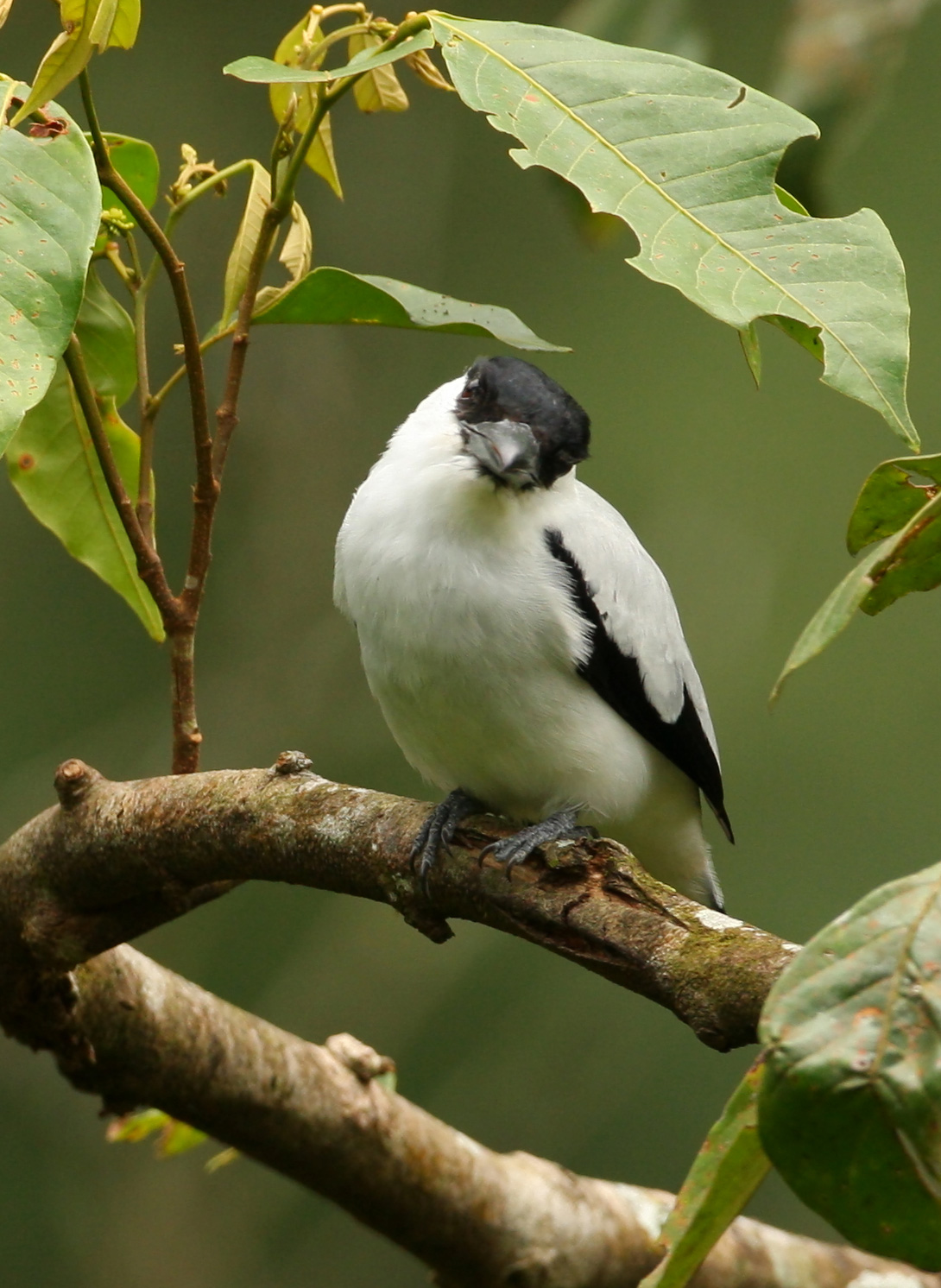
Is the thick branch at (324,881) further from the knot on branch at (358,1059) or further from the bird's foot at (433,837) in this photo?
the knot on branch at (358,1059)

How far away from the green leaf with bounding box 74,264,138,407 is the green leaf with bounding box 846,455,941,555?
1062 mm

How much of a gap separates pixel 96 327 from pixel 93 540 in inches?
12.9

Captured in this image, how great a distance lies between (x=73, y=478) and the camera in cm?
211

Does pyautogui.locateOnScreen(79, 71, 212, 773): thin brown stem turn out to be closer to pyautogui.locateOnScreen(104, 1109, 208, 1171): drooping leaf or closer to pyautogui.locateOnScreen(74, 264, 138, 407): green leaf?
pyautogui.locateOnScreen(74, 264, 138, 407): green leaf

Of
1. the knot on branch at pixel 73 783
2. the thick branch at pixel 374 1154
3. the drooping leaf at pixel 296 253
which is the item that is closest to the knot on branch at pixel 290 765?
the knot on branch at pixel 73 783

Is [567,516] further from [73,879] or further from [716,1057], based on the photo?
[716,1057]

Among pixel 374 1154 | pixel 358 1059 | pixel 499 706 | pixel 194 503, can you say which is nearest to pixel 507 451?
pixel 499 706

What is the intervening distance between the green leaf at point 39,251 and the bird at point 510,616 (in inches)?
34.5

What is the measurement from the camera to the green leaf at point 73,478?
2.07 m

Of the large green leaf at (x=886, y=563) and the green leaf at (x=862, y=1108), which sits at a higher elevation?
the large green leaf at (x=886, y=563)

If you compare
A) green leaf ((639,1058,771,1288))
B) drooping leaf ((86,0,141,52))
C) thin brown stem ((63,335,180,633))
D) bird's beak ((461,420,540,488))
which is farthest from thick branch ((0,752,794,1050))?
drooping leaf ((86,0,141,52))

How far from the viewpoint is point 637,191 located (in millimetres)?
1499

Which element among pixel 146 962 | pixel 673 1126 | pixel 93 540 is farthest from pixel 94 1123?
pixel 93 540

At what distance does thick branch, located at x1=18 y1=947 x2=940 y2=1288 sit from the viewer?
224 cm
